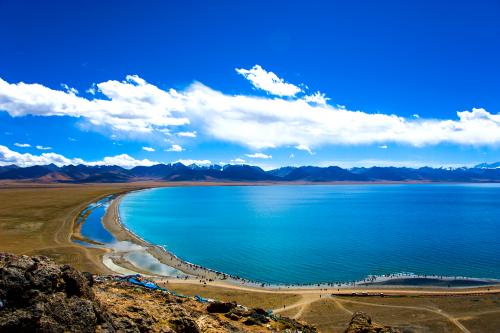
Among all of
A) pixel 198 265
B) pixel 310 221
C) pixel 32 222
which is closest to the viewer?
pixel 198 265

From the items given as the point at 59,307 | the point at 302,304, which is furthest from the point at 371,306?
the point at 59,307

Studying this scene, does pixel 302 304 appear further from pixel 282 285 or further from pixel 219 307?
pixel 219 307

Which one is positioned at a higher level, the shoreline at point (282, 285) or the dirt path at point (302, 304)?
the dirt path at point (302, 304)

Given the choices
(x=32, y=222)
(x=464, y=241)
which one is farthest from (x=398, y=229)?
(x=32, y=222)

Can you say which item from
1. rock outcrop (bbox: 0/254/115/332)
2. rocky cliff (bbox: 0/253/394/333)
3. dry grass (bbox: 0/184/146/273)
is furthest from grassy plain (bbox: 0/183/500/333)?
rock outcrop (bbox: 0/254/115/332)

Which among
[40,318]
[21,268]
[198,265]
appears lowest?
[198,265]

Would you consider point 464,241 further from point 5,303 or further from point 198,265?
point 5,303

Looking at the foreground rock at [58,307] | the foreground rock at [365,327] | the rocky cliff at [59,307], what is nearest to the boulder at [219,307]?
the rocky cliff at [59,307]

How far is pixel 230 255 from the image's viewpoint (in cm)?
8688

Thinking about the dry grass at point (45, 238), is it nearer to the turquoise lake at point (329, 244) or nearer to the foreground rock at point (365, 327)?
the turquoise lake at point (329, 244)

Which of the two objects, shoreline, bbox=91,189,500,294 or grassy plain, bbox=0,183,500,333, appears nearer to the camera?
grassy plain, bbox=0,183,500,333

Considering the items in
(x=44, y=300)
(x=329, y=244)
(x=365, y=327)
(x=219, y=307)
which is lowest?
(x=329, y=244)

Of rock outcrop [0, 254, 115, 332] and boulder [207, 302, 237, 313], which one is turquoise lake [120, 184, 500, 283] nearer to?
boulder [207, 302, 237, 313]

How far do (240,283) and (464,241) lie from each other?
251 ft
